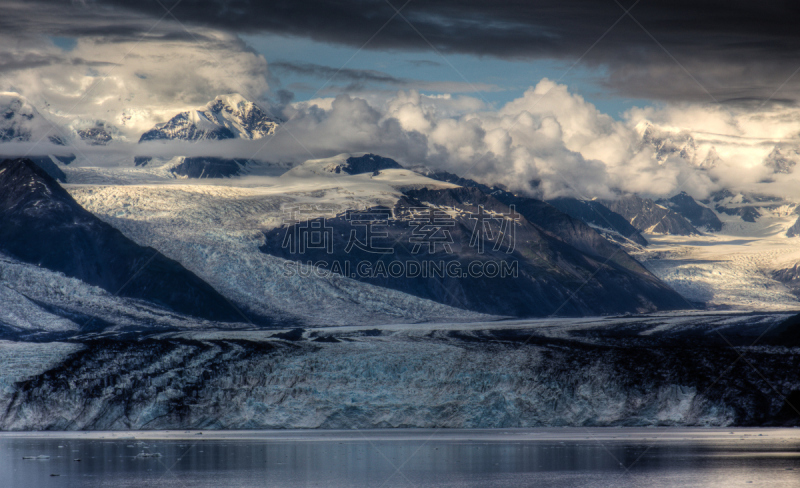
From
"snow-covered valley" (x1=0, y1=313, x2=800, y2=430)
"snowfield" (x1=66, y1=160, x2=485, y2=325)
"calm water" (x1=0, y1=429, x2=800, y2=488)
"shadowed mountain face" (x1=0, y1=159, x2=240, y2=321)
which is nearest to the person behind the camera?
"calm water" (x1=0, y1=429, x2=800, y2=488)

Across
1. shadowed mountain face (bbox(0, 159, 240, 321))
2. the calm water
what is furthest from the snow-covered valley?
shadowed mountain face (bbox(0, 159, 240, 321))

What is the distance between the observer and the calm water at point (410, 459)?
33844mm

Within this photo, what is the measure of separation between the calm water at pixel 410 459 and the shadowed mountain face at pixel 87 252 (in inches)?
3460

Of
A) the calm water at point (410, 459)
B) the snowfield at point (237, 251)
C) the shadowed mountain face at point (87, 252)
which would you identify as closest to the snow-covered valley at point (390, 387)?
the calm water at point (410, 459)

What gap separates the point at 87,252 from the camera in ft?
494

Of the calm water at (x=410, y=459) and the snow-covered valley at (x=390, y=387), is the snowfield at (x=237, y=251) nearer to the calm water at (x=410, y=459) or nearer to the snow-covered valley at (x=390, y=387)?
the snow-covered valley at (x=390, y=387)

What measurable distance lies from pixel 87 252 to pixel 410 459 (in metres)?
123

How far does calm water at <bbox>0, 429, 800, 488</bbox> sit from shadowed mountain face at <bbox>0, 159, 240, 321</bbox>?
87891 millimetres

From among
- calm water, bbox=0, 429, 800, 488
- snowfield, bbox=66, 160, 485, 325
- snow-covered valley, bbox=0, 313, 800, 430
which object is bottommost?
calm water, bbox=0, 429, 800, 488

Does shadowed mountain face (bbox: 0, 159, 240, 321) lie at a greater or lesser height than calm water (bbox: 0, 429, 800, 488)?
greater

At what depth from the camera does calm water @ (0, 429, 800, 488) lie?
33.8 m

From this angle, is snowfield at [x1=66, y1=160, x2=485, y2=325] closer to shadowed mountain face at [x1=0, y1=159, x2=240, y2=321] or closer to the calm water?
shadowed mountain face at [x1=0, y1=159, x2=240, y2=321]

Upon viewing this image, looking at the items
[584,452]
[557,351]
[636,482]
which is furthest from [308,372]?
[636,482]

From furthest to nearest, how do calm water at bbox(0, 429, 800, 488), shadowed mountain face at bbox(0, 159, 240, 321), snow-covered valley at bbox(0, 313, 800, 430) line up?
shadowed mountain face at bbox(0, 159, 240, 321), snow-covered valley at bbox(0, 313, 800, 430), calm water at bbox(0, 429, 800, 488)
